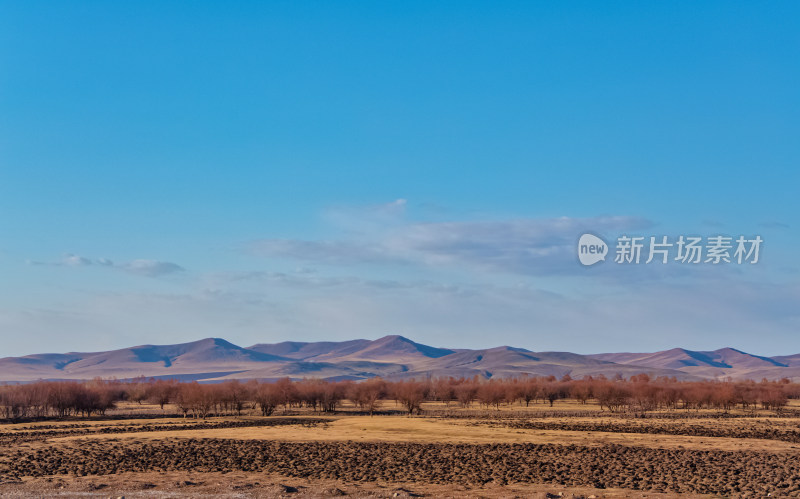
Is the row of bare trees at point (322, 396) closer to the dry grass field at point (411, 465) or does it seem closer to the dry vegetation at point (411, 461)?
the dry vegetation at point (411, 461)

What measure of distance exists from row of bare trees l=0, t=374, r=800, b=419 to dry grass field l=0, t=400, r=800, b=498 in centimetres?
4542

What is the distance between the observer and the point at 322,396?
117250 mm

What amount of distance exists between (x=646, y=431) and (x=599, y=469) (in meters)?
29.5

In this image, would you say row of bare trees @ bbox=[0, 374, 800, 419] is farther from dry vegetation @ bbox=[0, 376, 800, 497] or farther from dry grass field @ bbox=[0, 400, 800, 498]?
dry grass field @ bbox=[0, 400, 800, 498]

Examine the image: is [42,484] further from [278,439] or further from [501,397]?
[501,397]

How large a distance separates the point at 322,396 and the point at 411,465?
269 ft

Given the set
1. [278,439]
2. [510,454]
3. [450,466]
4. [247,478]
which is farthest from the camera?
[278,439]

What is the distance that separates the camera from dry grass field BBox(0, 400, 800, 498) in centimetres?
2975

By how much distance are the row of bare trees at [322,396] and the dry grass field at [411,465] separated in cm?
4542

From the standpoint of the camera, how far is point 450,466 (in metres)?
36.9

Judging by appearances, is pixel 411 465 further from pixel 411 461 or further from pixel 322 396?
pixel 322 396

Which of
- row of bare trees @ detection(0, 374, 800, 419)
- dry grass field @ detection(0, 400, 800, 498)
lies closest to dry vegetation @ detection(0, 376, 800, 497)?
dry grass field @ detection(0, 400, 800, 498)

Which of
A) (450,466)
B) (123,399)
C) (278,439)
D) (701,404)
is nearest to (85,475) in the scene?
(450,466)

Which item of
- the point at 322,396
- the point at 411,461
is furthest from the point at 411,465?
the point at 322,396
